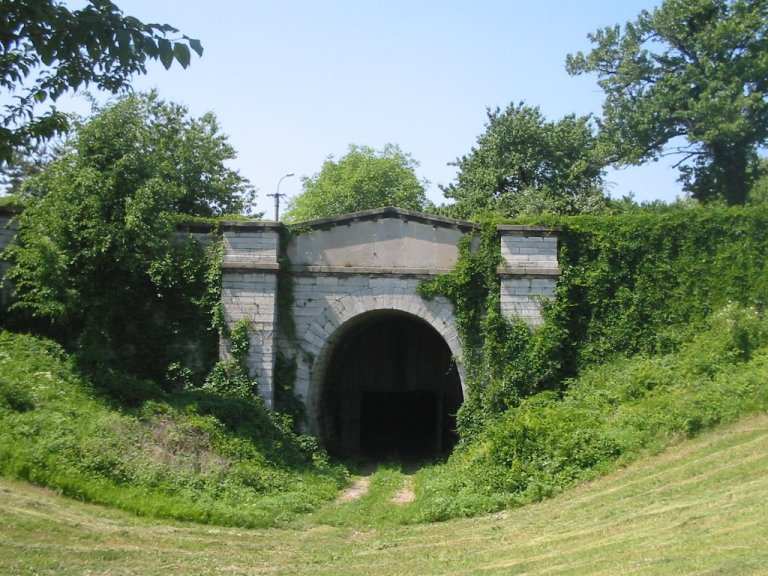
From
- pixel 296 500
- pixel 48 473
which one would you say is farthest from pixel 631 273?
pixel 48 473

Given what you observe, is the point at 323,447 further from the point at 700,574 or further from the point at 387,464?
the point at 700,574

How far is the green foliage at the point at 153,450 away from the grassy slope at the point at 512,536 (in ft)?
Answer: 1.79

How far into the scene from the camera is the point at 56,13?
489 cm

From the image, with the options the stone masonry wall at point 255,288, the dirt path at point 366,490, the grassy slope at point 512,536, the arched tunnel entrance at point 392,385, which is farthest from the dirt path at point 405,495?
the arched tunnel entrance at point 392,385

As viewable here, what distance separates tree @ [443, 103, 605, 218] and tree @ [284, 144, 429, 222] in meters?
15.0

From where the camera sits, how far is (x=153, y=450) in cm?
1302

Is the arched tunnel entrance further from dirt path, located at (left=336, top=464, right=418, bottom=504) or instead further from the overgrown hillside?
the overgrown hillside

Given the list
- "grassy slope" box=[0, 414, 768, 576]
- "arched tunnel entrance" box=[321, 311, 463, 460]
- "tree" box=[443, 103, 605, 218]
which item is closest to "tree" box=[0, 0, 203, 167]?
"grassy slope" box=[0, 414, 768, 576]

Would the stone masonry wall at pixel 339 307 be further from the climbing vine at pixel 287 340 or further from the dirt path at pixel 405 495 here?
the dirt path at pixel 405 495

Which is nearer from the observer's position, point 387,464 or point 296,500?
point 296,500

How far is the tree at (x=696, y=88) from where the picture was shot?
24703 mm

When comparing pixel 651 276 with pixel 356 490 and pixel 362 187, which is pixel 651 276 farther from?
pixel 362 187

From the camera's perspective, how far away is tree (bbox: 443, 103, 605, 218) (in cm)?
2723

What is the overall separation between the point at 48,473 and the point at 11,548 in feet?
8.96
